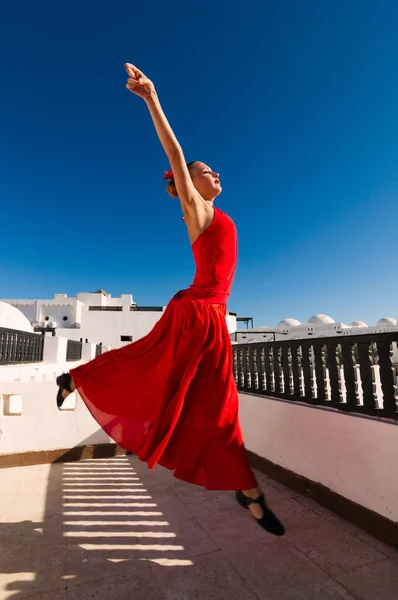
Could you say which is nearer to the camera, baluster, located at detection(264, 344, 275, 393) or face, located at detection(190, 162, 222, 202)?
face, located at detection(190, 162, 222, 202)

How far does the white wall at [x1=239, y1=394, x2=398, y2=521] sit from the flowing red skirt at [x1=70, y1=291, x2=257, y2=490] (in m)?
0.88

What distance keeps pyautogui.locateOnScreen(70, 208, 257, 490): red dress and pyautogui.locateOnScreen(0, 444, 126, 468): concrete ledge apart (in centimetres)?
189

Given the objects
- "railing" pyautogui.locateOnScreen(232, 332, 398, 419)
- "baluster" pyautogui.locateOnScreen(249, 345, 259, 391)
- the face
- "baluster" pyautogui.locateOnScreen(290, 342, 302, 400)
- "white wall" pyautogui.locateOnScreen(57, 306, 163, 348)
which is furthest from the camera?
"white wall" pyautogui.locateOnScreen(57, 306, 163, 348)

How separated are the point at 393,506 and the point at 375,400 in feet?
1.79

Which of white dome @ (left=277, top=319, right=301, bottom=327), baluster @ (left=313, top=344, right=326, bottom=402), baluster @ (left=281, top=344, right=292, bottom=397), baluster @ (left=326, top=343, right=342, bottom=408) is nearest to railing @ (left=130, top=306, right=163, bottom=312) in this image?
white dome @ (left=277, top=319, right=301, bottom=327)

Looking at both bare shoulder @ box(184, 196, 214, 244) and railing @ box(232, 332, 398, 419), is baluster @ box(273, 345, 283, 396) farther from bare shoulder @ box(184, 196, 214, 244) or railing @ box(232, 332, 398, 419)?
bare shoulder @ box(184, 196, 214, 244)

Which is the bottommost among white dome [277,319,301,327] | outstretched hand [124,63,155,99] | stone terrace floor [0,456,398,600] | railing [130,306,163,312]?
stone terrace floor [0,456,398,600]

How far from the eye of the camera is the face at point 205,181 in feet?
5.61

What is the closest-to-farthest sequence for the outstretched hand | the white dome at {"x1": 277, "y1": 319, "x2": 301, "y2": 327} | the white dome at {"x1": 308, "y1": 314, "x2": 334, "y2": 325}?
the outstretched hand < the white dome at {"x1": 308, "y1": 314, "x2": 334, "y2": 325} < the white dome at {"x1": 277, "y1": 319, "x2": 301, "y2": 327}

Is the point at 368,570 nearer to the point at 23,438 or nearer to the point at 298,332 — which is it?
the point at 23,438

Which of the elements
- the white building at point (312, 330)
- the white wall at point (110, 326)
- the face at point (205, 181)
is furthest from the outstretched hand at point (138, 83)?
the white building at point (312, 330)

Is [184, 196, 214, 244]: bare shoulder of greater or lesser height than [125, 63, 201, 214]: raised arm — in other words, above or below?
below

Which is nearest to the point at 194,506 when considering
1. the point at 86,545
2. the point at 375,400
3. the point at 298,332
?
the point at 86,545

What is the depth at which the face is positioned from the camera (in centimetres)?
171
